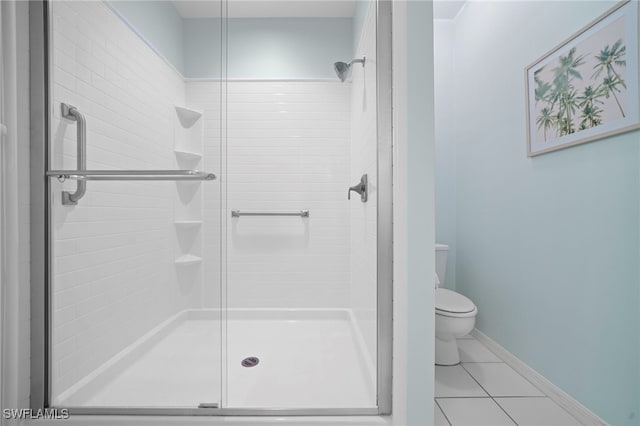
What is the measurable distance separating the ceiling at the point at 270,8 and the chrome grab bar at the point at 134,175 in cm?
70

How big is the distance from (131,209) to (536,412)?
202 cm

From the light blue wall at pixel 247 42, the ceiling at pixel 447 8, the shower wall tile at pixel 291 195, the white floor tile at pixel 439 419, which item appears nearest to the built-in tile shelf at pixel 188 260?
the shower wall tile at pixel 291 195

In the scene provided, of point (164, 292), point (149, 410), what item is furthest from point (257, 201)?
point (149, 410)

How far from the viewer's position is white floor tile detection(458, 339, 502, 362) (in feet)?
6.27

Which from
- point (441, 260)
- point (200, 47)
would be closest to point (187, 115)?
point (200, 47)

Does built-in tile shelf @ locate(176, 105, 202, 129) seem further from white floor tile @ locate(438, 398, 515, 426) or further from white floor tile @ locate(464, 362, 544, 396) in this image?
white floor tile @ locate(464, 362, 544, 396)

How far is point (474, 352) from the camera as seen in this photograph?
2008 millimetres

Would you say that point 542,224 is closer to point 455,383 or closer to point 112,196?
point 455,383

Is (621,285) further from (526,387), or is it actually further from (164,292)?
(164,292)

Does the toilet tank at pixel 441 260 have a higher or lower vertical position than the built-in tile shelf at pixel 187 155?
lower

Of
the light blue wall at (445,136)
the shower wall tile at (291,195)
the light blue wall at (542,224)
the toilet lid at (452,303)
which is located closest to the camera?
the light blue wall at (542,224)

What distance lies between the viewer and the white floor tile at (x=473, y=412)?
4.33 feet

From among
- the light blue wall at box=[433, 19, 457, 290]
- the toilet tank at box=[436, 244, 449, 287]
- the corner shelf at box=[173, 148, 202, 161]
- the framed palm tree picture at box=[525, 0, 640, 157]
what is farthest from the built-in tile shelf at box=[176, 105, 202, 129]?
the light blue wall at box=[433, 19, 457, 290]

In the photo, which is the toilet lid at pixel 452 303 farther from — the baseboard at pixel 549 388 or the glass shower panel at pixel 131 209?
the glass shower panel at pixel 131 209
